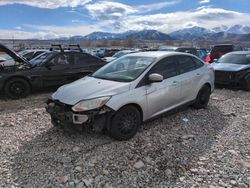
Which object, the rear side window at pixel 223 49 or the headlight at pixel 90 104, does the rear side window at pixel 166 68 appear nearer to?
the headlight at pixel 90 104

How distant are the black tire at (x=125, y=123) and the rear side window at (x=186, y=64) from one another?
1.80 metres

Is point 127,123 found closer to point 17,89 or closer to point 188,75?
point 188,75

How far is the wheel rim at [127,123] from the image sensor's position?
4672 millimetres

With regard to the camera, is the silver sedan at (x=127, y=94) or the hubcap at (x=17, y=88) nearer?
the silver sedan at (x=127, y=94)

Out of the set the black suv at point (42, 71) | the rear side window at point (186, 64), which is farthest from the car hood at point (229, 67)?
the black suv at point (42, 71)

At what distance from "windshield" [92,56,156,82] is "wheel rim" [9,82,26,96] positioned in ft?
11.4

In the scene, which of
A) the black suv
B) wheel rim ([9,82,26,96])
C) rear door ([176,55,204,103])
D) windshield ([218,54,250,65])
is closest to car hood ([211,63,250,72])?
windshield ([218,54,250,65])

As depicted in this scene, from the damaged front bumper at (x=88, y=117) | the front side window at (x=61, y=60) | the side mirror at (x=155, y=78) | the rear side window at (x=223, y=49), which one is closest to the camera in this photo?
the damaged front bumper at (x=88, y=117)

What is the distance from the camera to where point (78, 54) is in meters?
9.12

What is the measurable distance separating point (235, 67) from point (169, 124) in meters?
5.46

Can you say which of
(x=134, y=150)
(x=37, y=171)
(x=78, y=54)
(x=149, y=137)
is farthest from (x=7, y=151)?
(x=78, y=54)

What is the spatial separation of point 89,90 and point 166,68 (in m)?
1.83

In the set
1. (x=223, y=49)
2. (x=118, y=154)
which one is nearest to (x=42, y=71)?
(x=118, y=154)

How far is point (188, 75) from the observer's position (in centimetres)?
608
